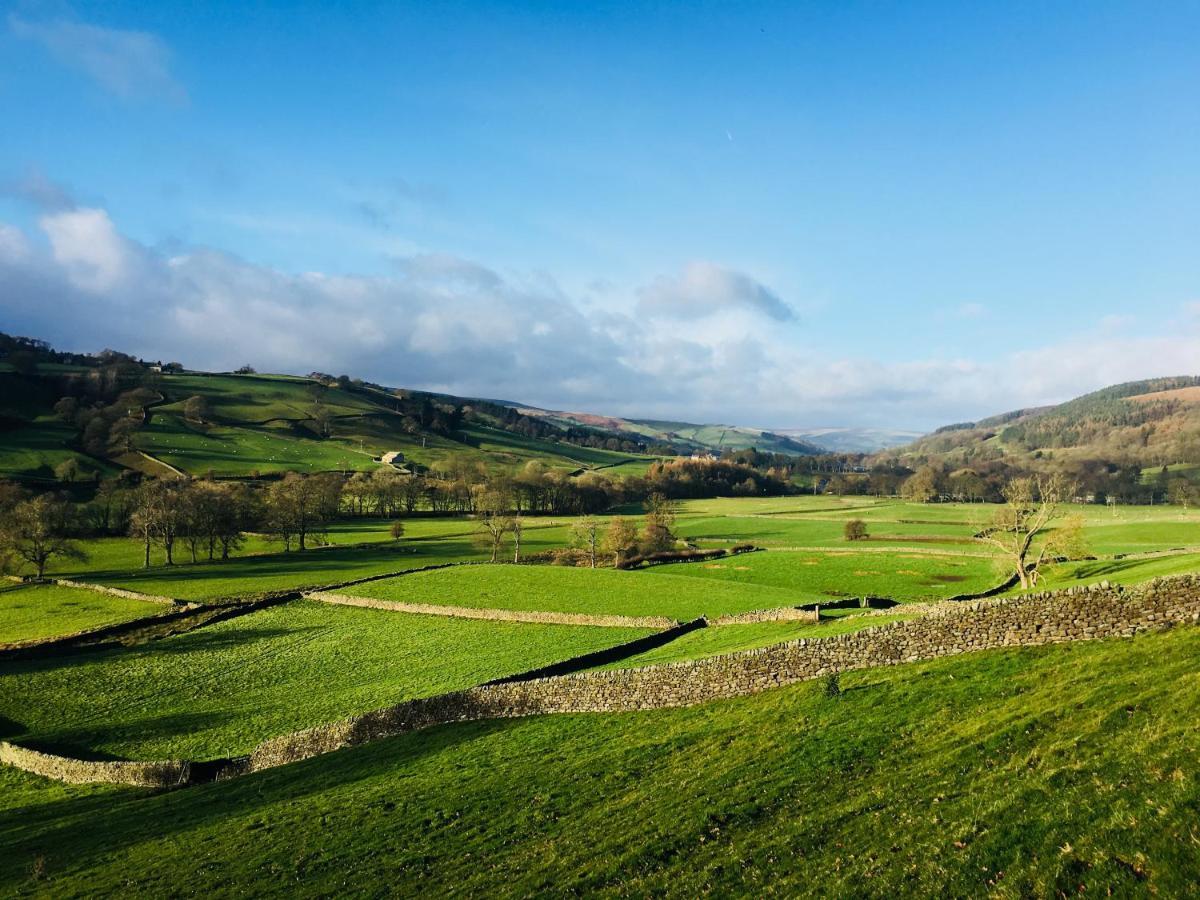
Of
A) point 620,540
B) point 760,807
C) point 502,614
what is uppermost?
point 760,807

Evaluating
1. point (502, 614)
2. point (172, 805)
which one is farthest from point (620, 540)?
point (172, 805)

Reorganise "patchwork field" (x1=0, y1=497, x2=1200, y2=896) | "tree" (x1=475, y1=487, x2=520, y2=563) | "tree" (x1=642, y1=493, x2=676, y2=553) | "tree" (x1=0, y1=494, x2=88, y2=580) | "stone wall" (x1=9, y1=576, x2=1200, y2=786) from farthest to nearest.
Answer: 1. "tree" (x1=642, y1=493, x2=676, y2=553)
2. "tree" (x1=475, y1=487, x2=520, y2=563)
3. "tree" (x1=0, y1=494, x2=88, y2=580)
4. "stone wall" (x1=9, y1=576, x2=1200, y2=786)
5. "patchwork field" (x1=0, y1=497, x2=1200, y2=896)

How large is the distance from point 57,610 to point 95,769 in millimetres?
47225

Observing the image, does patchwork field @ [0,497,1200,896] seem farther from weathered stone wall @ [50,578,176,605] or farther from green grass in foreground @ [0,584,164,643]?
weathered stone wall @ [50,578,176,605]

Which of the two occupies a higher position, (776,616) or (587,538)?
(776,616)


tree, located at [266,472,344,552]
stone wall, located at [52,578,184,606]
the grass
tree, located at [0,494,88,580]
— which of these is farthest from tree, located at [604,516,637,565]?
tree, located at [0,494,88,580]

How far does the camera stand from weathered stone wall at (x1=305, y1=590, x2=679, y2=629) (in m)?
51.8

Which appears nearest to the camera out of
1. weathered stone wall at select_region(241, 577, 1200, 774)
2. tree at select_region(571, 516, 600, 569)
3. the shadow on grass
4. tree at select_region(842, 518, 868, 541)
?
weathered stone wall at select_region(241, 577, 1200, 774)

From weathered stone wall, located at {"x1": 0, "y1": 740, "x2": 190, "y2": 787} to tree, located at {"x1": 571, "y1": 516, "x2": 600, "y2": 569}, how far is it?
65643 millimetres

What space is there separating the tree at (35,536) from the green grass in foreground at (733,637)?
267ft

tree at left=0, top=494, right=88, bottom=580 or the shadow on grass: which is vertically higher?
tree at left=0, top=494, right=88, bottom=580

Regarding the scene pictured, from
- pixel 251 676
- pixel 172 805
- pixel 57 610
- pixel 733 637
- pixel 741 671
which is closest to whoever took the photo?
pixel 741 671

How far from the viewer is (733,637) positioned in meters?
40.5

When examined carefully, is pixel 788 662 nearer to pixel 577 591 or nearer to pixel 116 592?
pixel 577 591
